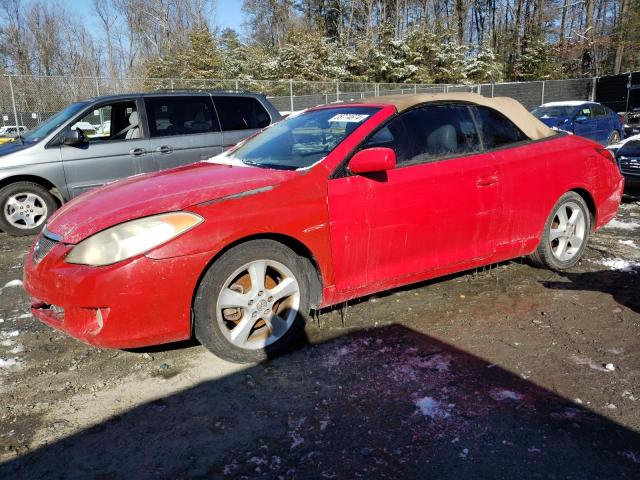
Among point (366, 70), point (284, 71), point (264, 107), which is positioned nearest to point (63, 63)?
point (284, 71)

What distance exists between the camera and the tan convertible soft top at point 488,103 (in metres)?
3.87

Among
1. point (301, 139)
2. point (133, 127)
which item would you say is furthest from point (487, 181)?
point (133, 127)

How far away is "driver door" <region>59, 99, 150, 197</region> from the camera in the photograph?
693 centimetres

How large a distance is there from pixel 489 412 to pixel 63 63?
4822cm

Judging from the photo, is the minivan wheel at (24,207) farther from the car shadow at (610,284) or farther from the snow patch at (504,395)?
the snow patch at (504,395)

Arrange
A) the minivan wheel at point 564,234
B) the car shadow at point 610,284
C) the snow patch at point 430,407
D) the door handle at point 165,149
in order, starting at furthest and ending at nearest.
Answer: the door handle at point 165,149
the minivan wheel at point 564,234
the car shadow at point 610,284
the snow patch at point 430,407

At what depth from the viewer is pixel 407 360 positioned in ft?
10.3

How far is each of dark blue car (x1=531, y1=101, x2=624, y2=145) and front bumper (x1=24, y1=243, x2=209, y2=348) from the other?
14044 mm

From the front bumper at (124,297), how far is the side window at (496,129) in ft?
8.18

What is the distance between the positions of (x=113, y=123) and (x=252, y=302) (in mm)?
5231

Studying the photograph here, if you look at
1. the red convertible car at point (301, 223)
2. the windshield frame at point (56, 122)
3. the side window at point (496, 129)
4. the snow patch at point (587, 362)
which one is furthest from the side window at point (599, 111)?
the snow patch at point (587, 362)

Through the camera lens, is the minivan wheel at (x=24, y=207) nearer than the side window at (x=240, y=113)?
Yes

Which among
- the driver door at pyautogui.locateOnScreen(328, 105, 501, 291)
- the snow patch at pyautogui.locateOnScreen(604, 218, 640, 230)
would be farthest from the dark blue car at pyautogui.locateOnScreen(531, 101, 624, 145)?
the driver door at pyautogui.locateOnScreen(328, 105, 501, 291)

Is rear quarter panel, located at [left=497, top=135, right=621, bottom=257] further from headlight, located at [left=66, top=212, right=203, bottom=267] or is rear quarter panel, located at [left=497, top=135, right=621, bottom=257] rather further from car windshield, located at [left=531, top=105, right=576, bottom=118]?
car windshield, located at [left=531, top=105, right=576, bottom=118]
